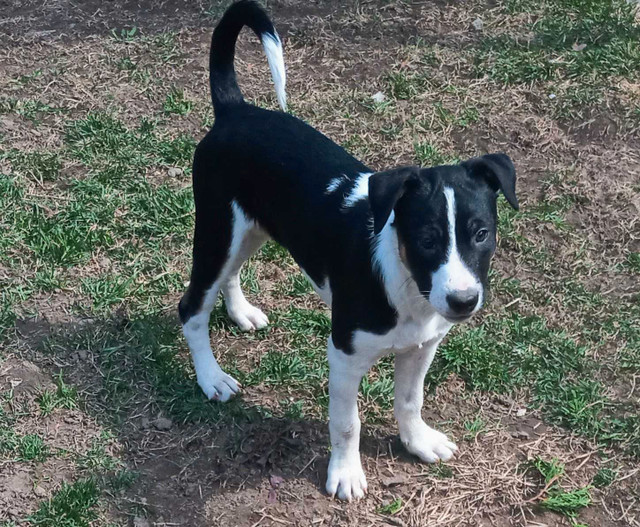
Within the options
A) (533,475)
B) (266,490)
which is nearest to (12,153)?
(266,490)

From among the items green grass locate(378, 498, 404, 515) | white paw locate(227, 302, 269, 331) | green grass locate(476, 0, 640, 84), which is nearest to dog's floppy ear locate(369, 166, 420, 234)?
green grass locate(378, 498, 404, 515)

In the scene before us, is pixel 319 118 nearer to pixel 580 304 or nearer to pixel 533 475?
pixel 580 304

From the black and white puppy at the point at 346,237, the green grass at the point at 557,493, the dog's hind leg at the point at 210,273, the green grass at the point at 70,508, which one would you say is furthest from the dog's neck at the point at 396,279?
the green grass at the point at 70,508

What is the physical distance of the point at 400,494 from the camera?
13.1 feet

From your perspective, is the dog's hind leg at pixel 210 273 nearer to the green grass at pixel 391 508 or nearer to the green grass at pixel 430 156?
the green grass at pixel 391 508

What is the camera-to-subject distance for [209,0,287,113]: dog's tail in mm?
3995

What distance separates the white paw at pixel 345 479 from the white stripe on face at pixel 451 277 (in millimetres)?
1158

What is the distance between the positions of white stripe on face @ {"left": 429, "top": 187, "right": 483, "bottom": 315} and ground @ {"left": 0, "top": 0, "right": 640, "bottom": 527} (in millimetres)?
1297

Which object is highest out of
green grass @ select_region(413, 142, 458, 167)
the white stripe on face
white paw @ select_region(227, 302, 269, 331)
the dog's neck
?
the white stripe on face

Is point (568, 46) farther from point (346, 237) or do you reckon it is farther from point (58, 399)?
point (58, 399)

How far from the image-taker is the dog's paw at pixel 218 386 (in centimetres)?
436

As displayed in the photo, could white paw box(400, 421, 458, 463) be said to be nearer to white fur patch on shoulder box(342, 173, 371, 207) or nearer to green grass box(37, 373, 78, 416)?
white fur patch on shoulder box(342, 173, 371, 207)

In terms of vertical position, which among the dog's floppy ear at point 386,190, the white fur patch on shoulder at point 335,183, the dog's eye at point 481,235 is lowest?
the white fur patch on shoulder at point 335,183

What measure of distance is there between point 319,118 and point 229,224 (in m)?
2.24
